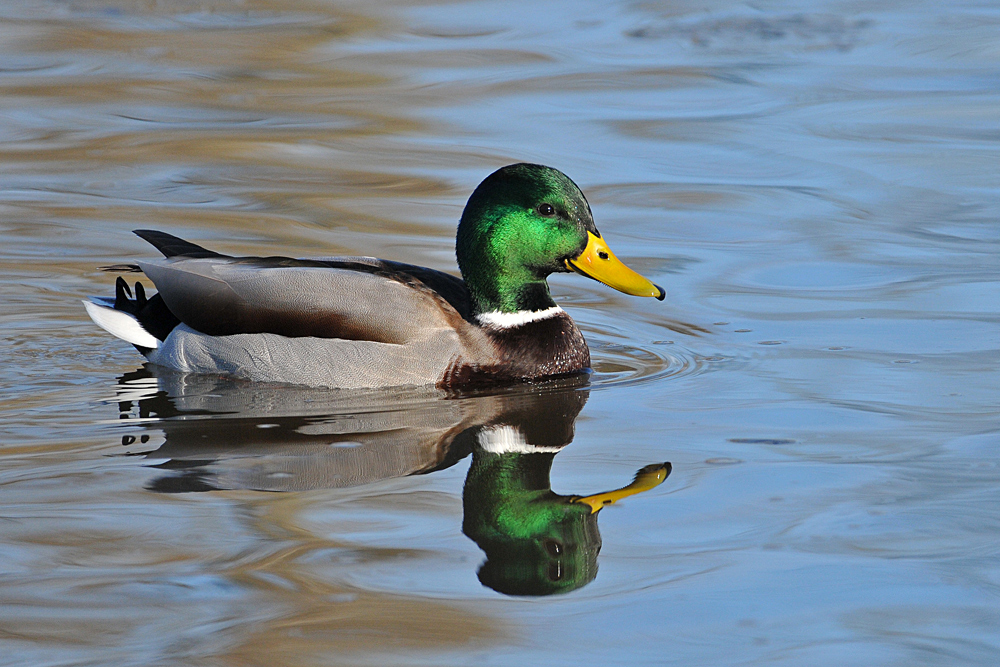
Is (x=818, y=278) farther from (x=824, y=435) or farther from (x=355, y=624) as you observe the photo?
(x=355, y=624)

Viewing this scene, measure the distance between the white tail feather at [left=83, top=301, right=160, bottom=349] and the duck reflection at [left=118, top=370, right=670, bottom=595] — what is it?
242mm

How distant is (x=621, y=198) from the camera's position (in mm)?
9945

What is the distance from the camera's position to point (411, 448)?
5793 millimetres

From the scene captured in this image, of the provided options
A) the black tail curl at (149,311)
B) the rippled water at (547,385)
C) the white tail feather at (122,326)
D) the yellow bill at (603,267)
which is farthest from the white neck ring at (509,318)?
the white tail feather at (122,326)

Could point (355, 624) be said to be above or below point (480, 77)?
below

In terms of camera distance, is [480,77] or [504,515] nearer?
[504,515]

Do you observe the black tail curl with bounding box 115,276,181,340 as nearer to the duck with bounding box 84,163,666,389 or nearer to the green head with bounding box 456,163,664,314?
the duck with bounding box 84,163,666,389

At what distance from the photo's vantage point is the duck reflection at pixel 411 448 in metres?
4.82

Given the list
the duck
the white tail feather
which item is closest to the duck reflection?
the duck

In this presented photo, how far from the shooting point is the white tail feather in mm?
7309

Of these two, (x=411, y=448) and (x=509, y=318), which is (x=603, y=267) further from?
(x=411, y=448)

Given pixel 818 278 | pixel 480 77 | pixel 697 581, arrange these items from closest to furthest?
1. pixel 697 581
2. pixel 818 278
3. pixel 480 77

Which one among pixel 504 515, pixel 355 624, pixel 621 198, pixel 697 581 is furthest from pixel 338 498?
pixel 621 198

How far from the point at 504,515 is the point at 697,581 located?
849 millimetres
